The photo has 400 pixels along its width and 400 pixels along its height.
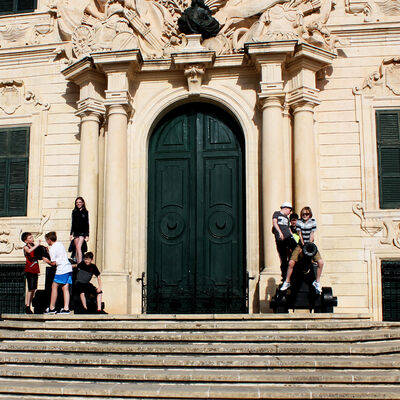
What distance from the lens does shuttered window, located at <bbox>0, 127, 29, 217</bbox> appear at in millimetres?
13633

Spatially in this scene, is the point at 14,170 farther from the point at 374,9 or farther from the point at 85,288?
the point at 374,9

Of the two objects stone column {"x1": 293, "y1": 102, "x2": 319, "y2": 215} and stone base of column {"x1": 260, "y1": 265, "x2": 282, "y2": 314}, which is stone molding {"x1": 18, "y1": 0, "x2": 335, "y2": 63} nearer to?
stone column {"x1": 293, "y1": 102, "x2": 319, "y2": 215}

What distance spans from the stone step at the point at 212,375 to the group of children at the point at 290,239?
280cm

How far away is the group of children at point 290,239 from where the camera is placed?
10.2 meters

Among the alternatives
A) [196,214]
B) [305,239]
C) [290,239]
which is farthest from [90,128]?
[305,239]

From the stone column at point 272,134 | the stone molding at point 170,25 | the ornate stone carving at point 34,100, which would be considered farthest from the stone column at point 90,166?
the stone column at point 272,134

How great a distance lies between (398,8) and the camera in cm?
1301

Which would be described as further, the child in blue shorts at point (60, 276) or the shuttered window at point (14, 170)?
the shuttered window at point (14, 170)

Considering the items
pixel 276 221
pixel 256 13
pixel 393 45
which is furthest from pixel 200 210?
pixel 393 45

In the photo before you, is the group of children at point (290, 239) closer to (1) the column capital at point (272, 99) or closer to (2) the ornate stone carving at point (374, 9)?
(1) the column capital at point (272, 99)

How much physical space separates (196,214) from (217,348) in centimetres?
504

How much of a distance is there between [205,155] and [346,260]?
342 cm

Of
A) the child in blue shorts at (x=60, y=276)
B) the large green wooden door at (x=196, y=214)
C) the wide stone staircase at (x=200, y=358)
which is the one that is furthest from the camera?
the large green wooden door at (x=196, y=214)

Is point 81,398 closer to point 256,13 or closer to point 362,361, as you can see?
point 362,361
